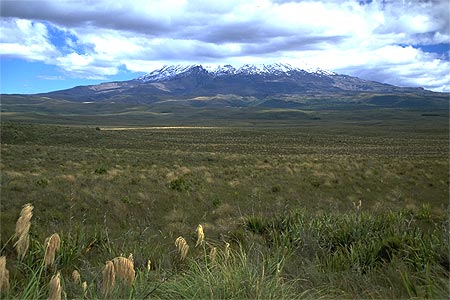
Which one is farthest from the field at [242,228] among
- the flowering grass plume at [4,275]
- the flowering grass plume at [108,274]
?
the flowering grass plume at [108,274]

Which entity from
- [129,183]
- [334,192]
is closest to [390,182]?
[334,192]

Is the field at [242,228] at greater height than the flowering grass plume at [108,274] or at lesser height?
lesser

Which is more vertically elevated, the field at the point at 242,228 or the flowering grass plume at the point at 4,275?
the flowering grass plume at the point at 4,275

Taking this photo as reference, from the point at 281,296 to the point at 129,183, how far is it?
13233mm

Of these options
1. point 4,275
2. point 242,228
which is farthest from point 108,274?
point 242,228

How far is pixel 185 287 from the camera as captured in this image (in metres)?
4.07

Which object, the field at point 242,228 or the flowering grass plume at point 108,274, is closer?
the flowering grass plume at point 108,274

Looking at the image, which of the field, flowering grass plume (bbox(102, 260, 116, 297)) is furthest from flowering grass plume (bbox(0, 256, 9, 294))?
flowering grass plume (bbox(102, 260, 116, 297))

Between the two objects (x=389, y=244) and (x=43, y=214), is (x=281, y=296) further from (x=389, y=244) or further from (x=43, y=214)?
(x=43, y=214)

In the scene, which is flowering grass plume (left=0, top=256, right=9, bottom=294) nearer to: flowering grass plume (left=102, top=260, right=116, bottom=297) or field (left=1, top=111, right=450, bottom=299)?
field (left=1, top=111, right=450, bottom=299)

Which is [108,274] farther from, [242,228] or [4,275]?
[242,228]

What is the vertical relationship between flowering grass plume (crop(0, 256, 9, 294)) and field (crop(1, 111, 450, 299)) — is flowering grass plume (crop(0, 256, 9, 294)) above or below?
above

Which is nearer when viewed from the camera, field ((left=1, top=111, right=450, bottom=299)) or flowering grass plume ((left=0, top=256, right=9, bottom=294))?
flowering grass plume ((left=0, top=256, right=9, bottom=294))

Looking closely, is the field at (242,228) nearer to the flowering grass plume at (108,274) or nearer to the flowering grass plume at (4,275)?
the flowering grass plume at (4,275)
